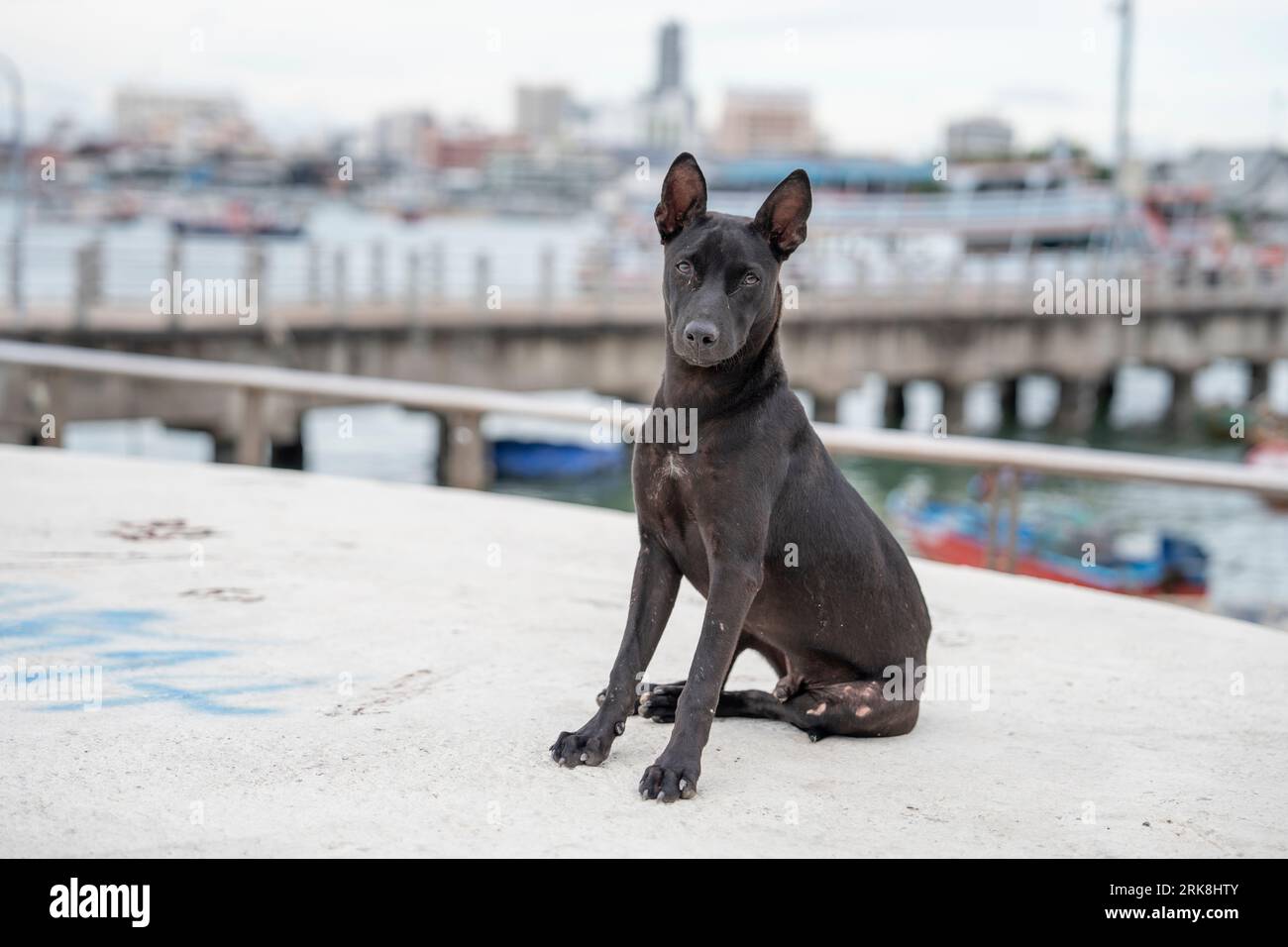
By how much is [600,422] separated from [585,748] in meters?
3.69

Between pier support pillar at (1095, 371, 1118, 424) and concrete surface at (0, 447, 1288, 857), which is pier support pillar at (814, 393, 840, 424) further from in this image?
concrete surface at (0, 447, 1288, 857)

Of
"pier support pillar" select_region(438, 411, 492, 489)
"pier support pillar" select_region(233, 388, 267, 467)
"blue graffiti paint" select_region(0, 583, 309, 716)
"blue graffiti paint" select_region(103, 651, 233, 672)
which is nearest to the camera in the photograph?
"blue graffiti paint" select_region(0, 583, 309, 716)

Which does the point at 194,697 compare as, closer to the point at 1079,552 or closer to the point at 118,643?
the point at 118,643

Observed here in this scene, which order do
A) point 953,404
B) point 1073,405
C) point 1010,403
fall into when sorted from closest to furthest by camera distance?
1. point 953,404
2. point 1073,405
3. point 1010,403

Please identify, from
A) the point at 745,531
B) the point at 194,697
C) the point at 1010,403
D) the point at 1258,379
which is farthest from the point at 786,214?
the point at 1258,379

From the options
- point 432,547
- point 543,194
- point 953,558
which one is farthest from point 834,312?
point 543,194

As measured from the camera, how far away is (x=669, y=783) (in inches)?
158

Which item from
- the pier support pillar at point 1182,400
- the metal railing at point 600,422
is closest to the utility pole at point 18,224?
the metal railing at point 600,422

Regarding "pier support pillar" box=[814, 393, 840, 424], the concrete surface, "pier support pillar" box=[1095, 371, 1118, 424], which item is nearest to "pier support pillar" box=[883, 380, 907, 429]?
"pier support pillar" box=[814, 393, 840, 424]

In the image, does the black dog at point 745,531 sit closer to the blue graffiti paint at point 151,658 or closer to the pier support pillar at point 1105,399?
the blue graffiti paint at point 151,658

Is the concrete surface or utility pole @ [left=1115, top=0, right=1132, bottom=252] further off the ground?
utility pole @ [left=1115, top=0, right=1132, bottom=252]

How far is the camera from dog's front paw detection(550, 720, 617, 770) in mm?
4266

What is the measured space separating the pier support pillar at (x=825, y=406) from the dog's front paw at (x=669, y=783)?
29454 mm

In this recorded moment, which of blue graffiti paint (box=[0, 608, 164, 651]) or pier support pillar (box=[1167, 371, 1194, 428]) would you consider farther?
pier support pillar (box=[1167, 371, 1194, 428])
